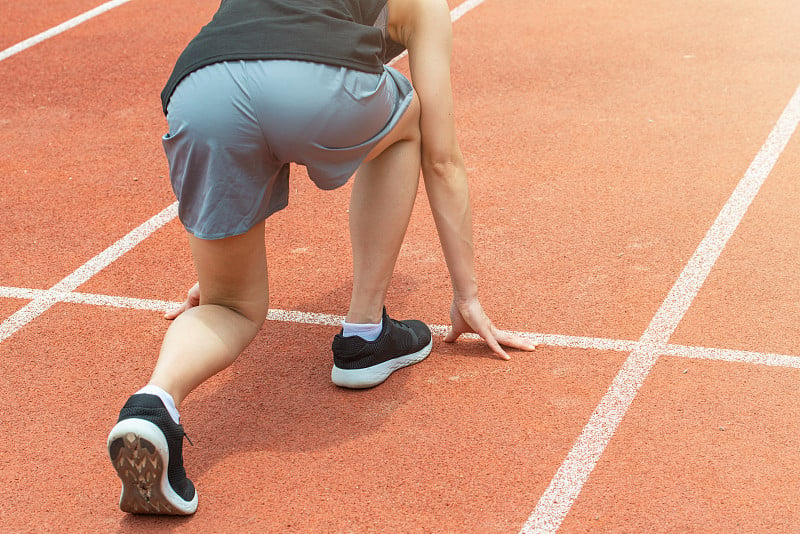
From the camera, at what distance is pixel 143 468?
2623 millimetres

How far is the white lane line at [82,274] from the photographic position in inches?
160

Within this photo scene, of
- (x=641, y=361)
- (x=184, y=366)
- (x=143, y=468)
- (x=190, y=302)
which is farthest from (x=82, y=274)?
(x=641, y=361)

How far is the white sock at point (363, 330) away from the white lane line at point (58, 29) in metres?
5.80

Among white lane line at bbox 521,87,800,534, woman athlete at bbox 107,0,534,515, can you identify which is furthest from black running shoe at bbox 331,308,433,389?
white lane line at bbox 521,87,800,534

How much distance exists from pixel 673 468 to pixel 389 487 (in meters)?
0.89

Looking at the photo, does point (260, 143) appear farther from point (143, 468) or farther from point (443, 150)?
point (143, 468)

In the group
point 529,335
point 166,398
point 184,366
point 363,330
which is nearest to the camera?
point 166,398

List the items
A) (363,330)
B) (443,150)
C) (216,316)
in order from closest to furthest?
(216,316), (443,150), (363,330)

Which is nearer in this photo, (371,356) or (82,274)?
A: (371,356)

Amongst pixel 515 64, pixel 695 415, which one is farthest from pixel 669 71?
pixel 695 415

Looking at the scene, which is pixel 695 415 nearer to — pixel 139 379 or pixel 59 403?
pixel 139 379

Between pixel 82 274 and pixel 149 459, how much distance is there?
2.12 m

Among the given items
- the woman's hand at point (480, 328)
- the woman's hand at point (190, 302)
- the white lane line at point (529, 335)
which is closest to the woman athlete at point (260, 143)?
the woman's hand at point (480, 328)

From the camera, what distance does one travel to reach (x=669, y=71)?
6.88 m
